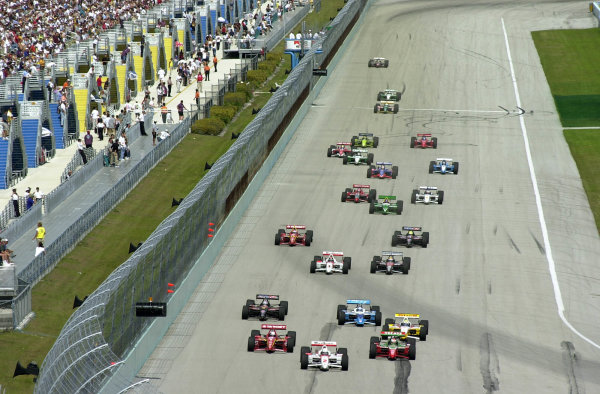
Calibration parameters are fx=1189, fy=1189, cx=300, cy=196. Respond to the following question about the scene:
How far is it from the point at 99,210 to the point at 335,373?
18.1m

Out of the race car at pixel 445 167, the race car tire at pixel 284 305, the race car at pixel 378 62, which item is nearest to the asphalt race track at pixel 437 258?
the race car at pixel 445 167

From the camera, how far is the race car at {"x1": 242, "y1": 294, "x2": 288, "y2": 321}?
3484cm

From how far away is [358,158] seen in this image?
178ft

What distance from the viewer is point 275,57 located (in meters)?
84.9

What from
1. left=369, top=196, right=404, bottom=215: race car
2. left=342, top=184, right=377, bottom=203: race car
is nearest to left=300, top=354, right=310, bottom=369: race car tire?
left=369, top=196, right=404, bottom=215: race car

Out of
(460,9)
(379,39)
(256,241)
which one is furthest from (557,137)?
(460,9)

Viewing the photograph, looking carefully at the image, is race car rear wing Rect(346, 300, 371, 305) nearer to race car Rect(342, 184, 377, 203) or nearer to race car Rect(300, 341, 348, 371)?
race car Rect(300, 341, 348, 371)

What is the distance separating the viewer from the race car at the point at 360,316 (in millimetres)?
34562

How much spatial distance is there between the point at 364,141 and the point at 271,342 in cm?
2661

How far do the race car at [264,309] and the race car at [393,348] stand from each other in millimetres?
3719

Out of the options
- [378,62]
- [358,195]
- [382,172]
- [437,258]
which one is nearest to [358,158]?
[382,172]

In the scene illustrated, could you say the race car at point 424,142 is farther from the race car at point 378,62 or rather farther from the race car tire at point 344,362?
the race car tire at point 344,362

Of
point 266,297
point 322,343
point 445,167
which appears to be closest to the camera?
point 322,343

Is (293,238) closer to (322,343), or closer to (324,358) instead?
(322,343)
